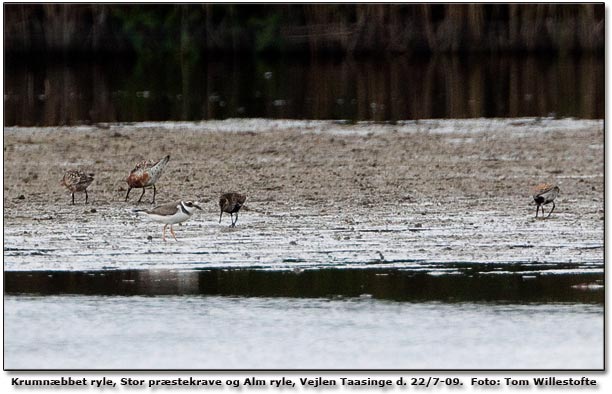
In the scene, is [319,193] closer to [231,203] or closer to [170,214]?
[231,203]

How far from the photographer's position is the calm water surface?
727 centimetres

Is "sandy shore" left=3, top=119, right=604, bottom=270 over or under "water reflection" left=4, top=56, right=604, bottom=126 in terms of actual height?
under

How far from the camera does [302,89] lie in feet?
83.2

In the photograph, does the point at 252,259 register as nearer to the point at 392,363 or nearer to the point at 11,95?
the point at 392,363

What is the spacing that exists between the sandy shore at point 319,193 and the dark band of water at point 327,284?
1.02 feet

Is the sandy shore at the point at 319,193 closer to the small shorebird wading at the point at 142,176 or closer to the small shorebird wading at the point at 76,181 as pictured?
the small shorebird wading at the point at 76,181

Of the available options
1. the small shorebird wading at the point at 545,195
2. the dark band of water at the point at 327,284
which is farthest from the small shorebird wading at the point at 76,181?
the small shorebird wading at the point at 545,195

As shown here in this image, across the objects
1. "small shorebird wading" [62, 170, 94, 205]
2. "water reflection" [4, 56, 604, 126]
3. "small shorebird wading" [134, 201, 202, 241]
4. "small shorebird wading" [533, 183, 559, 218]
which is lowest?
"small shorebird wading" [134, 201, 202, 241]

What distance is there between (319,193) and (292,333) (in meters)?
5.13

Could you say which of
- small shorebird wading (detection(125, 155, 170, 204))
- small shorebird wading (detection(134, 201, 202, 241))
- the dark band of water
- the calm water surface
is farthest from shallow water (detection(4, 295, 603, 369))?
small shorebird wading (detection(125, 155, 170, 204))

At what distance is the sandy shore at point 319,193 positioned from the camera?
10.2 meters

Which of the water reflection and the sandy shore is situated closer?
the sandy shore

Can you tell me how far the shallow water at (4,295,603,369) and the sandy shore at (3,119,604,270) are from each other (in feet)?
4.07

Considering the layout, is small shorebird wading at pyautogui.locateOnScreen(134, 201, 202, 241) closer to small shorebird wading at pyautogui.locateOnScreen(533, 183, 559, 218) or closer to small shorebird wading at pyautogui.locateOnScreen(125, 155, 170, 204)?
Result: small shorebird wading at pyautogui.locateOnScreen(125, 155, 170, 204)
